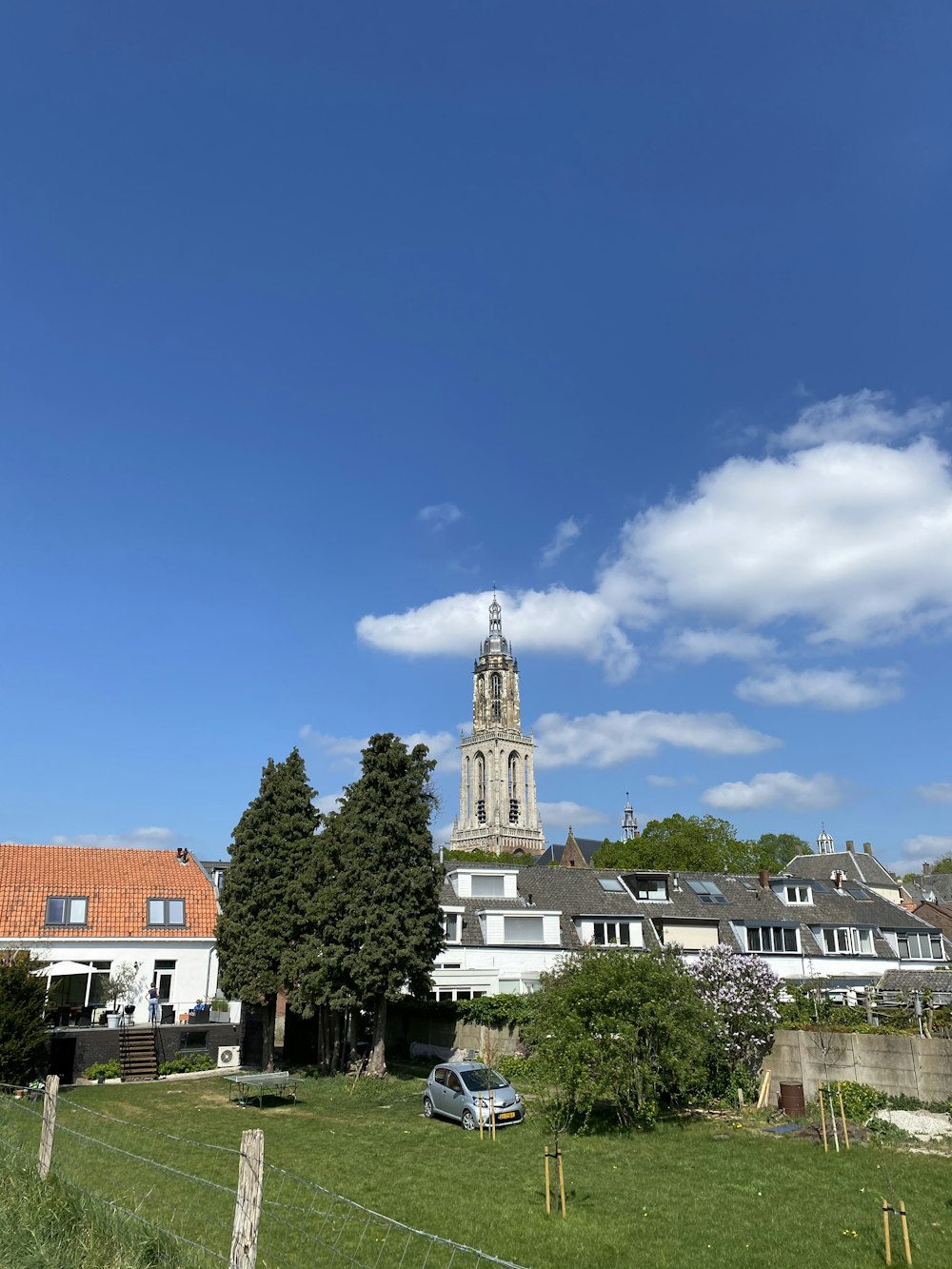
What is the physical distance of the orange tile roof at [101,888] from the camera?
41.4 metres

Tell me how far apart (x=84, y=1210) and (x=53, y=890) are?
35759 mm

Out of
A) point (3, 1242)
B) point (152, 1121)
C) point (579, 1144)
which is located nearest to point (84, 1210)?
point (3, 1242)

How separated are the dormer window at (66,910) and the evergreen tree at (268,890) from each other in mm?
8786

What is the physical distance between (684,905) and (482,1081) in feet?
101

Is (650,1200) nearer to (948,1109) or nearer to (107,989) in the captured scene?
(948,1109)

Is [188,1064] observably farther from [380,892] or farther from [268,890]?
[380,892]

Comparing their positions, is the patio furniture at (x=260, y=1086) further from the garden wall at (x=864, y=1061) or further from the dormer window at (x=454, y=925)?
the garden wall at (x=864, y=1061)

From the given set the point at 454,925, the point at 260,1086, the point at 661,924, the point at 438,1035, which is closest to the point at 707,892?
the point at 661,924

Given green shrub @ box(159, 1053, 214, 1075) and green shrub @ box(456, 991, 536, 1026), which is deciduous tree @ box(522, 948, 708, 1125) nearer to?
green shrub @ box(456, 991, 536, 1026)

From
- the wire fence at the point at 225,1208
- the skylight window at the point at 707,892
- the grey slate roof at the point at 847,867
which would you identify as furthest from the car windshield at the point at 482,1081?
the grey slate roof at the point at 847,867

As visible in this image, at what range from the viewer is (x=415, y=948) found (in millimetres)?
34438

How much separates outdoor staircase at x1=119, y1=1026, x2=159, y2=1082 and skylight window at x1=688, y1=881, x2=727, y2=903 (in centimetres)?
3310

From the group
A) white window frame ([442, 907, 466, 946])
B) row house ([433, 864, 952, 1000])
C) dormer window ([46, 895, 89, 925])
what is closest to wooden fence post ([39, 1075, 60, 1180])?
dormer window ([46, 895, 89, 925])

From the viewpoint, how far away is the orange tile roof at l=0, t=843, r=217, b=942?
1630 inches
